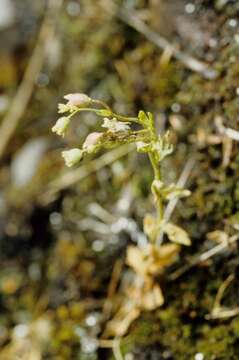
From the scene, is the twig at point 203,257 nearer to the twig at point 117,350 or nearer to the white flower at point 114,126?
the twig at point 117,350

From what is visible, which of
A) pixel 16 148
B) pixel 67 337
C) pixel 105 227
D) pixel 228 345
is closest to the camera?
pixel 228 345

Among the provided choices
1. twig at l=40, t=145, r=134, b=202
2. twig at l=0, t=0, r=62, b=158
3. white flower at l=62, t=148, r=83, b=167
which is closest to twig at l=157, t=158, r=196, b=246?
twig at l=40, t=145, r=134, b=202

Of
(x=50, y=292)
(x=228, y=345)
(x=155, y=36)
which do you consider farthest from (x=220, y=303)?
(x=155, y=36)

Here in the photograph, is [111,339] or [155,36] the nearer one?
[111,339]

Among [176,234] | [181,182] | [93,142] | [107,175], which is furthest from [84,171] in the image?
[93,142]

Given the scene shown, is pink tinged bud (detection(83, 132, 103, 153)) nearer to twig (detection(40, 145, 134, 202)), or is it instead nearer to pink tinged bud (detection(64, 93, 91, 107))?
pink tinged bud (detection(64, 93, 91, 107))

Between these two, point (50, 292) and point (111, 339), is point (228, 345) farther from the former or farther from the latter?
point (50, 292)
